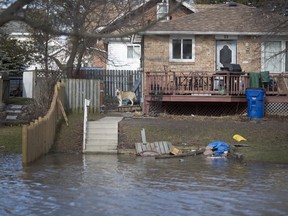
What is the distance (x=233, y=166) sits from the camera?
17.4 meters

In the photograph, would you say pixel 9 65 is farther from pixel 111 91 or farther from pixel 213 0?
pixel 213 0

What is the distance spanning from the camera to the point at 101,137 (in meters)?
21.1

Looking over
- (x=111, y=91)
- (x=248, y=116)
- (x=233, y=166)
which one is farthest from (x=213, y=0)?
(x=233, y=166)

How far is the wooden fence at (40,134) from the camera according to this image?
1694 cm

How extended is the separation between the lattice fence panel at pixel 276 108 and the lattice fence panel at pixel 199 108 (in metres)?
1.02

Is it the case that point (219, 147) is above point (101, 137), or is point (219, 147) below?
below

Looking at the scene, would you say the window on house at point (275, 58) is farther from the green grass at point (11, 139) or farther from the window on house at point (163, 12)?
the green grass at point (11, 139)

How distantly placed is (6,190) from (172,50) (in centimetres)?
1610

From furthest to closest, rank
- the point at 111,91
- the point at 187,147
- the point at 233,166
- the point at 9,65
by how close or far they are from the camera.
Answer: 1. the point at 9,65
2. the point at 111,91
3. the point at 187,147
4. the point at 233,166

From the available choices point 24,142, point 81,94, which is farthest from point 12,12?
point 81,94

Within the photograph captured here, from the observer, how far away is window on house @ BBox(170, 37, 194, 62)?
92.2 feet

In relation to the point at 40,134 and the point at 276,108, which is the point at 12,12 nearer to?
the point at 40,134

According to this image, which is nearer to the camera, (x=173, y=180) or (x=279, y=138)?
(x=173, y=180)

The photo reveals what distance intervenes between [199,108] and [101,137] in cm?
706
